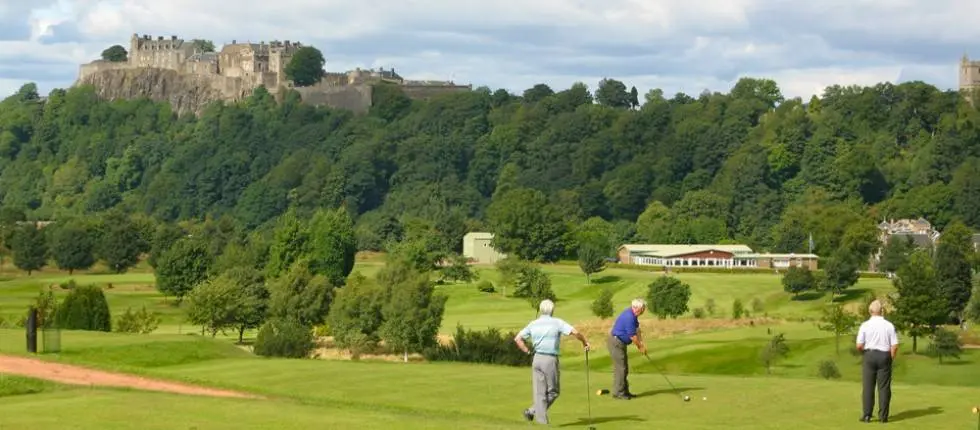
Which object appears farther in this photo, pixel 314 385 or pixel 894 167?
pixel 894 167

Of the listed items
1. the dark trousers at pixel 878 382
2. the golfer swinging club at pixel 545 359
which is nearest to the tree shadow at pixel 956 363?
the dark trousers at pixel 878 382

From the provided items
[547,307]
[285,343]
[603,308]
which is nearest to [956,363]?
[285,343]

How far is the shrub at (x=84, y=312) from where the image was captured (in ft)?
181

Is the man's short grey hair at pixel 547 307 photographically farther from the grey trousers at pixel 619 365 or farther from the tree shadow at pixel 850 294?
the tree shadow at pixel 850 294

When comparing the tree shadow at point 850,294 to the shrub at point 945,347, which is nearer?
the shrub at point 945,347

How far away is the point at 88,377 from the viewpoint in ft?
103

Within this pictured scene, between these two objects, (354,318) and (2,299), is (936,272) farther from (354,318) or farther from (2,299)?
(2,299)

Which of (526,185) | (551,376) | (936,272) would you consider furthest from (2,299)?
(526,185)

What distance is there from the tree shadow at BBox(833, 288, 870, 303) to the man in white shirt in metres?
70.5

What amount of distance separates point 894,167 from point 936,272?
89207 mm

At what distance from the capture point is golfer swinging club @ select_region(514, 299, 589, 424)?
2461 cm

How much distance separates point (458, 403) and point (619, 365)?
112 inches

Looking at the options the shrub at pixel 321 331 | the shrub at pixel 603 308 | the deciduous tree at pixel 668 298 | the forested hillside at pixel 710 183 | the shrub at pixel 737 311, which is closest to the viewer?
the shrub at pixel 321 331

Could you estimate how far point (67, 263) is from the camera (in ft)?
417
